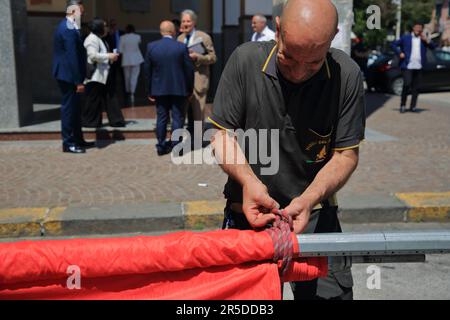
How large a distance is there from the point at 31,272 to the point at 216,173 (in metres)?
5.40

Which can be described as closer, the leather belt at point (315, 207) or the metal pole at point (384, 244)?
the metal pole at point (384, 244)

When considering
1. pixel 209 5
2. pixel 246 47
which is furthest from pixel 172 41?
pixel 209 5

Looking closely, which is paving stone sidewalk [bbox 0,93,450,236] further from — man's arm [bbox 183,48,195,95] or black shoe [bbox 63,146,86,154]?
man's arm [bbox 183,48,195,95]

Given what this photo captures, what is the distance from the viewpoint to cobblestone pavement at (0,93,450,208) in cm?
613

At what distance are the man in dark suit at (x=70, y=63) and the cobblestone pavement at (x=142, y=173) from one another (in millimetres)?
610

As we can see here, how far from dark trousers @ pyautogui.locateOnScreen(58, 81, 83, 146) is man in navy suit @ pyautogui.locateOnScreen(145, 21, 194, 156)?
1136 mm

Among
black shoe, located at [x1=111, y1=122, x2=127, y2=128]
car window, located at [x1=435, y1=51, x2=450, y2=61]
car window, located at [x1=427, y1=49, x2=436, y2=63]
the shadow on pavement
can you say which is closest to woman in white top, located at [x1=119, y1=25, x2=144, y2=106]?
black shoe, located at [x1=111, y1=122, x2=127, y2=128]

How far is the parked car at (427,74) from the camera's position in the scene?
60.5ft

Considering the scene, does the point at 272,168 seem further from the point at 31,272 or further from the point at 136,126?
the point at 136,126

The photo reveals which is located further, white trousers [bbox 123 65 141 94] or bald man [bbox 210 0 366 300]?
white trousers [bbox 123 65 141 94]

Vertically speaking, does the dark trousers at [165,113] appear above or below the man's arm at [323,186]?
below

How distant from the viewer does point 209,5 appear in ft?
63.0
